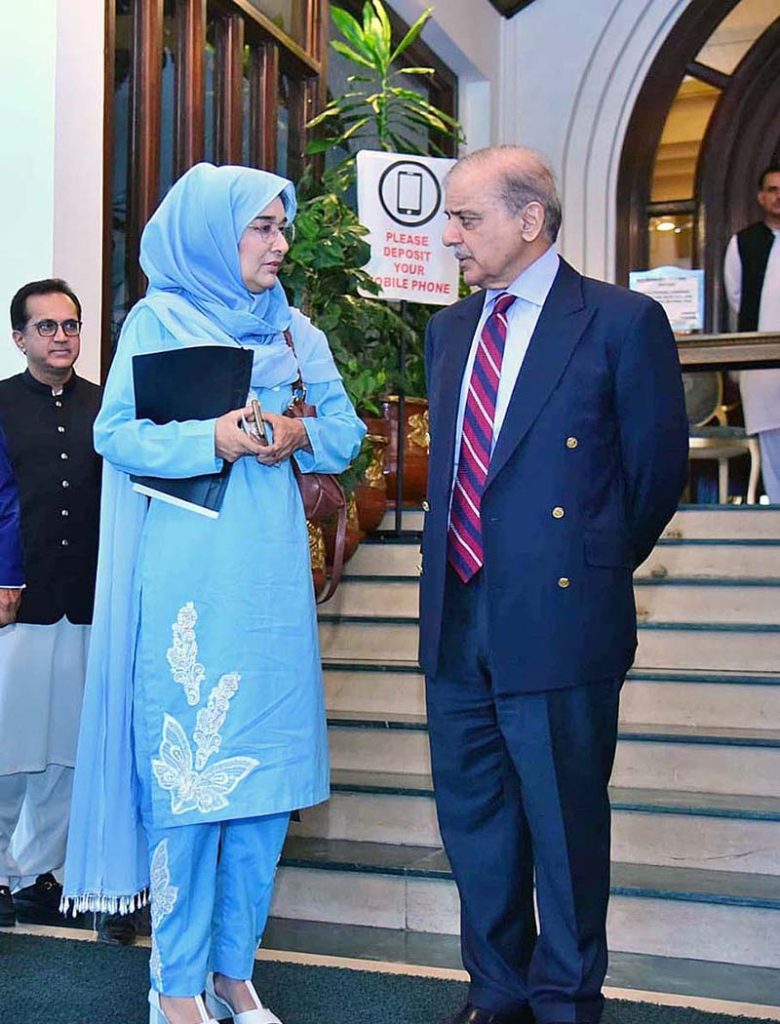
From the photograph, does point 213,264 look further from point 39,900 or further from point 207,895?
point 39,900

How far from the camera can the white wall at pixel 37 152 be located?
3.46 meters

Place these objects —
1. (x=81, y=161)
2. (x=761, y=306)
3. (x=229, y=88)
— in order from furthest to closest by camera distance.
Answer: (x=761, y=306), (x=229, y=88), (x=81, y=161)

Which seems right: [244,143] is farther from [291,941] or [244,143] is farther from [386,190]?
[291,941]

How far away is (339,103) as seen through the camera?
5.30 m

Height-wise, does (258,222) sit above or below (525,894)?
above

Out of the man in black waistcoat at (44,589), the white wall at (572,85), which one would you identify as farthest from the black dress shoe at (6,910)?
the white wall at (572,85)

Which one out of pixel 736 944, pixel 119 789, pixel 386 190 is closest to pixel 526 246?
pixel 119 789

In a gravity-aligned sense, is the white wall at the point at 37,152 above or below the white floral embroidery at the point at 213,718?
above

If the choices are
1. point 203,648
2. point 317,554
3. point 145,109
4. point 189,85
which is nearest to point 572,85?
point 189,85

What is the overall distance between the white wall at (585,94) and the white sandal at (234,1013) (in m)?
5.22

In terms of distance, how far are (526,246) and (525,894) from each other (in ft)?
3.54

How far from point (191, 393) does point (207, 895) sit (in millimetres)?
791

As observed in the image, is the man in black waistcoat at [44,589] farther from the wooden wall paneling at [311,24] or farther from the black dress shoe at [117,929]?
the wooden wall paneling at [311,24]

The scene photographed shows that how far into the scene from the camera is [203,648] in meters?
2.12
